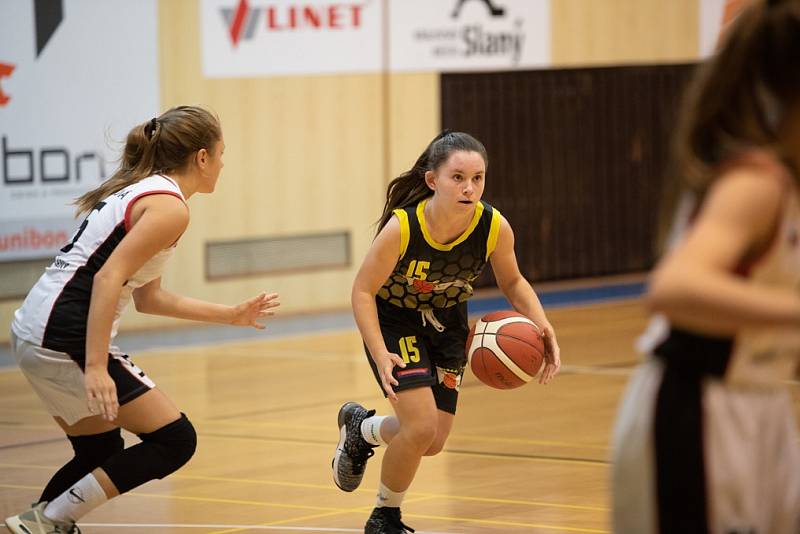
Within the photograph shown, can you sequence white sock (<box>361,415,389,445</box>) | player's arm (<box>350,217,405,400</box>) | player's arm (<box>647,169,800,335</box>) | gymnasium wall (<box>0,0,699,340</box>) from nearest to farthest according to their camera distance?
1. player's arm (<box>647,169,800,335</box>)
2. player's arm (<box>350,217,405,400</box>)
3. white sock (<box>361,415,389,445</box>)
4. gymnasium wall (<box>0,0,699,340</box>)

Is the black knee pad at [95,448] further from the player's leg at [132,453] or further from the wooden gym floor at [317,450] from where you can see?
the wooden gym floor at [317,450]

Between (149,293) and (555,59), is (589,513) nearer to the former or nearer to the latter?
(149,293)

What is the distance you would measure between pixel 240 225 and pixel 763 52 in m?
9.14

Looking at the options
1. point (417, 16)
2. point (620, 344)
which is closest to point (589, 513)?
point (620, 344)

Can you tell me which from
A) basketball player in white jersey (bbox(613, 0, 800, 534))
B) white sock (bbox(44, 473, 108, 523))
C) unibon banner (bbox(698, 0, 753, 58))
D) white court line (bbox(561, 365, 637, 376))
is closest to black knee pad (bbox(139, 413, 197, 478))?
white sock (bbox(44, 473, 108, 523))

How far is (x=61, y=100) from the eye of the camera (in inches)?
406

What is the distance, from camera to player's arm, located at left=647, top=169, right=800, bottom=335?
221 centimetres

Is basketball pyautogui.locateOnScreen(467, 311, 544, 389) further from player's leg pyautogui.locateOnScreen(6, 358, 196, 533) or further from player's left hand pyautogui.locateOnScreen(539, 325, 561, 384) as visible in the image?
player's leg pyautogui.locateOnScreen(6, 358, 196, 533)

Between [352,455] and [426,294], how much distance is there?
0.72m

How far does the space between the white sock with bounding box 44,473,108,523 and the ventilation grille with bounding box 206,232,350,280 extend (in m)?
6.73

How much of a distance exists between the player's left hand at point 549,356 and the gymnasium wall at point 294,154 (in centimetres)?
632

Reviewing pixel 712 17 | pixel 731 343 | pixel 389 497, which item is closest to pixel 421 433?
pixel 389 497

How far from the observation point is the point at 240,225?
11328 millimetres

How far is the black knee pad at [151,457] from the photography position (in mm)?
4445
